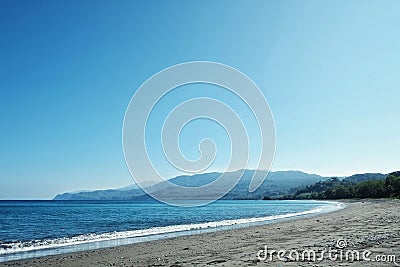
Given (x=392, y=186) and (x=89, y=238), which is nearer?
(x=89, y=238)

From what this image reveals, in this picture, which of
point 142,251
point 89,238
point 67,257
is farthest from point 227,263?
point 89,238

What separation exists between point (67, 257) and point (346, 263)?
11.7m

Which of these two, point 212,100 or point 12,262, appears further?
point 212,100

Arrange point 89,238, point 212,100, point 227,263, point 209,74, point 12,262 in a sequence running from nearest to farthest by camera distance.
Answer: point 227,263 → point 12,262 → point 209,74 → point 212,100 → point 89,238

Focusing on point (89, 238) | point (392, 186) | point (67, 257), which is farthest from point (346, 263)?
point (392, 186)

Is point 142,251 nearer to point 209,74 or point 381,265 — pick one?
point 209,74

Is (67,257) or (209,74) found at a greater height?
(209,74)

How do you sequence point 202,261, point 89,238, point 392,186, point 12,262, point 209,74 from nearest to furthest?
point 202,261, point 12,262, point 209,74, point 89,238, point 392,186

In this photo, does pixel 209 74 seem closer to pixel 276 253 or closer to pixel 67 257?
pixel 276 253

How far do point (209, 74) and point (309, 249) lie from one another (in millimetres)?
8318

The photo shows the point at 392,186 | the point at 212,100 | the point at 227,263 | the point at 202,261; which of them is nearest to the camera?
the point at 227,263

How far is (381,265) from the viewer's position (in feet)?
31.2

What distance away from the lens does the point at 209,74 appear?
662 inches

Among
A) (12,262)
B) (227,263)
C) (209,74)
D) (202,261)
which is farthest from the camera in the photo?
(209,74)
